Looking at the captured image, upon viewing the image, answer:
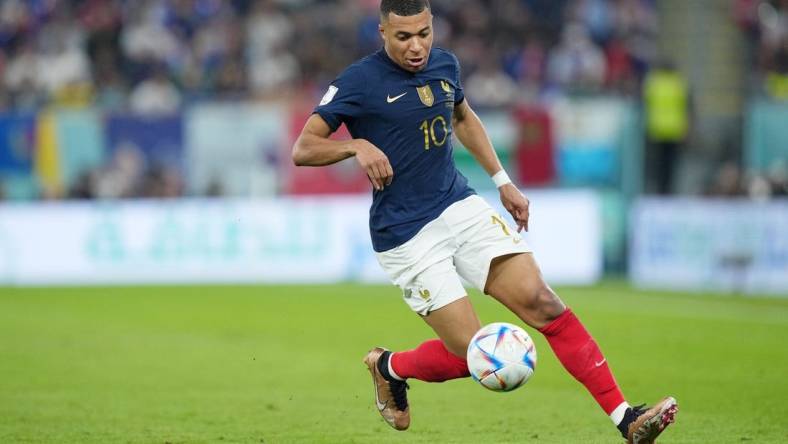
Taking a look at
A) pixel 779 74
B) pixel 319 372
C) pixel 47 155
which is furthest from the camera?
pixel 779 74

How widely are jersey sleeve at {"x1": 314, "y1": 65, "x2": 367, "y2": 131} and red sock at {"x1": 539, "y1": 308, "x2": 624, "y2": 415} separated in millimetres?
1488

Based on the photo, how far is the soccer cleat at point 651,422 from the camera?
20.9 ft

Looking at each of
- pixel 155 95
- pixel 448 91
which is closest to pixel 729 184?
pixel 155 95

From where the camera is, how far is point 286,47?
23609 millimetres

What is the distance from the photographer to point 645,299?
17.0 m

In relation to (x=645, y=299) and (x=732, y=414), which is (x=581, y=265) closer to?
(x=645, y=299)

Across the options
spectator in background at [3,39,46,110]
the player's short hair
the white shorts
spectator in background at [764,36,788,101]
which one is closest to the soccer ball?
the white shorts

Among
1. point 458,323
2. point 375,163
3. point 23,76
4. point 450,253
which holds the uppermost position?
point 23,76

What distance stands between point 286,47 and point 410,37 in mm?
16974

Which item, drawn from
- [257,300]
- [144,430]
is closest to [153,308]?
[257,300]

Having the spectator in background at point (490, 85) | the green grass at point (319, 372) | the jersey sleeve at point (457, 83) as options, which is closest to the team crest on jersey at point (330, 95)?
the jersey sleeve at point (457, 83)

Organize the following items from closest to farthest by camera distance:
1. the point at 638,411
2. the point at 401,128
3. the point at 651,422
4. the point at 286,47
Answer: the point at 651,422, the point at 638,411, the point at 401,128, the point at 286,47

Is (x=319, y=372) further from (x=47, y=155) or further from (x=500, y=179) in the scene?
(x=47, y=155)

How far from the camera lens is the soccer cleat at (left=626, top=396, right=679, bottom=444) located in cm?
636
